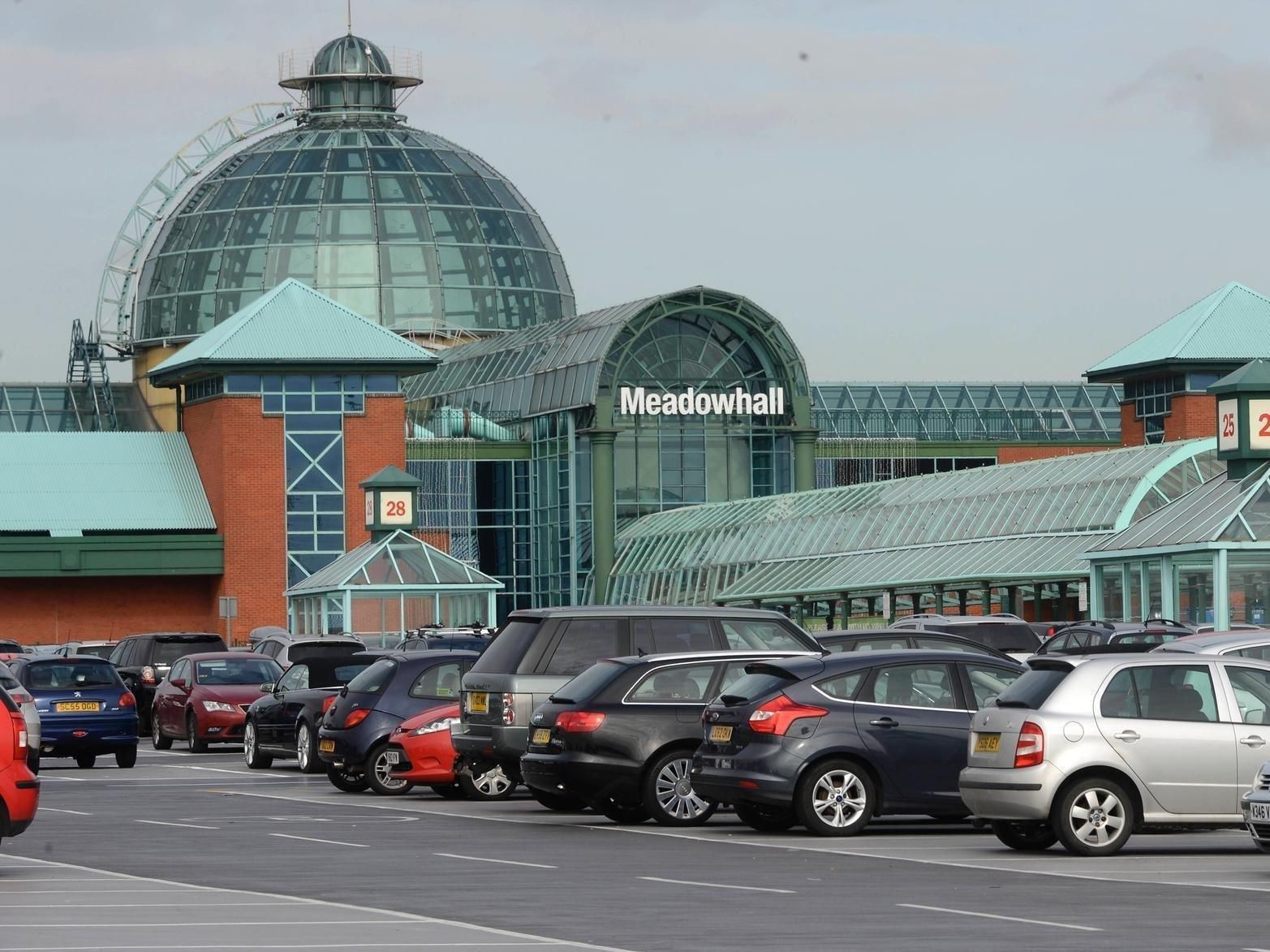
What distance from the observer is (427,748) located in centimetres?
2627

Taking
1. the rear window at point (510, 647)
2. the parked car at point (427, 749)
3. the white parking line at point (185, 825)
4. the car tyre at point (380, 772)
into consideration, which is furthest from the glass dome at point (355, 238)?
the white parking line at point (185, 825)

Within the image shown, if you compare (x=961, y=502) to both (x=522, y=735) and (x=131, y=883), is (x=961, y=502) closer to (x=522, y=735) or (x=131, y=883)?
(x=522, y=735)

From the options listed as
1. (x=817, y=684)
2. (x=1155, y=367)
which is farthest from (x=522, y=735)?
(x=1155, y=367)

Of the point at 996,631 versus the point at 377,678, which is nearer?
the point at 377,678

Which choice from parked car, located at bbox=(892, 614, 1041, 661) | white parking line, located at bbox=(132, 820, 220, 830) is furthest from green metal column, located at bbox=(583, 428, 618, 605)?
white parking line, located at bbox=(132, 820, 220, 830)

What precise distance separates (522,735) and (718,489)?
154 feet

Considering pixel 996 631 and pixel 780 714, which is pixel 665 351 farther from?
pixel 780 714

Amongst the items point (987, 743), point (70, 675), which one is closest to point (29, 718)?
point (987, 743)

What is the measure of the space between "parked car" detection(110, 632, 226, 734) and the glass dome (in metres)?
39.1

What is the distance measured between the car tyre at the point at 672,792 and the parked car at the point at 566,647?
1.74m

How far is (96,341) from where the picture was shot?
9106 cm

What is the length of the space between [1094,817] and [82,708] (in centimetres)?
1859

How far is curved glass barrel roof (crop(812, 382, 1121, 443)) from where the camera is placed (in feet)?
269

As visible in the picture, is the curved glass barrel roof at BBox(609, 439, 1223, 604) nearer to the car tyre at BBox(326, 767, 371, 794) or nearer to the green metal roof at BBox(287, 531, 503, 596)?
the green metal roof at BBox(287, 531, 503, 596)
